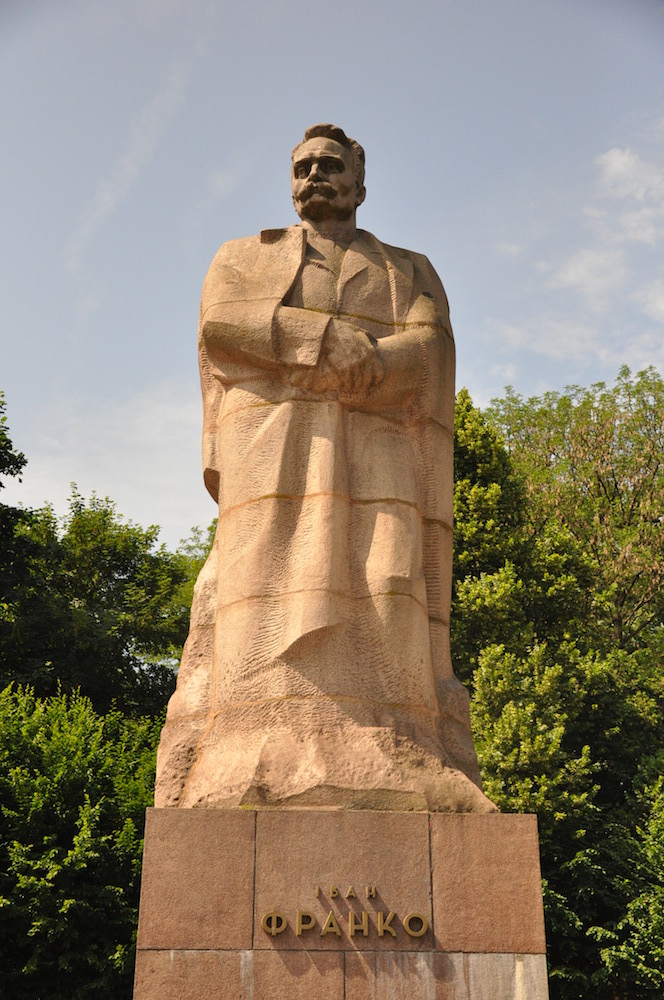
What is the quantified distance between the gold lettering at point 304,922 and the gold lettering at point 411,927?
0.53m

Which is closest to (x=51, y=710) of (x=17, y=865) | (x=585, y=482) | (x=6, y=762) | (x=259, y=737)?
(x=6, y=762)

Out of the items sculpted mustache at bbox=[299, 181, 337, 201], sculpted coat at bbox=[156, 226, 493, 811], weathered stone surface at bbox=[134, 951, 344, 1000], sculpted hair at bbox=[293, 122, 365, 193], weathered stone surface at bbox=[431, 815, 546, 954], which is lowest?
weathered stone surface at bbox=[134, 951, 344, 1000]

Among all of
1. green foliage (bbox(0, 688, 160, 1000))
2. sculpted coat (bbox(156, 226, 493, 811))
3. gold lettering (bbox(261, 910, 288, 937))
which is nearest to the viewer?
gold lettering (bbox(261, 910, 288, 937))

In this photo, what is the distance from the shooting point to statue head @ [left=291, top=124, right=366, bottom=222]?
895 centimetres

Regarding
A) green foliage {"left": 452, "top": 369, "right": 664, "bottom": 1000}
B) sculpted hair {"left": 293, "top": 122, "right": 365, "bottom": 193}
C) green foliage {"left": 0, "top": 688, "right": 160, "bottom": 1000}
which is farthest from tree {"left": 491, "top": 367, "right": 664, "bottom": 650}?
sculpted hair {"left": 293, "top": 122, "right": 365, "bottom": 193}

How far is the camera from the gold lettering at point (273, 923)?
6.33 metres

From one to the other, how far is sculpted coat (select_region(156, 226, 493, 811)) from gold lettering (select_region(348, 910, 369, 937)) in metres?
0.65

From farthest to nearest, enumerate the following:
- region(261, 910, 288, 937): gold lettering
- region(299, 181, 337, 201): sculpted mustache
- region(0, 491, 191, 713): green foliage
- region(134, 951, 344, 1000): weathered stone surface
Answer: region(0, 491, 191, 713): green foliage, region(299, 181, 337, 201): sculpted mustache, region(261, 910, 288, 937): gold lettering, region(134, 951, 344, 1000): weathered stone surface

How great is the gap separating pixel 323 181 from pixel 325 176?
60mm

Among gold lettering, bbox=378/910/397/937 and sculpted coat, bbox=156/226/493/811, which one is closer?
gold lettering, bbox=378/910/397/937

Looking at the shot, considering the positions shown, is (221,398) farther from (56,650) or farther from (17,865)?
(56,650)

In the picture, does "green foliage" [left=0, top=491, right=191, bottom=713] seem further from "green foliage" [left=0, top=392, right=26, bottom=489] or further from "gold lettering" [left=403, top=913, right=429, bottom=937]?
"gold lettering" [left=403, top=913, right=429, bottom=937]

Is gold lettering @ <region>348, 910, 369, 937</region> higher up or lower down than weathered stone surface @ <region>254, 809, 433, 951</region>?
lower down

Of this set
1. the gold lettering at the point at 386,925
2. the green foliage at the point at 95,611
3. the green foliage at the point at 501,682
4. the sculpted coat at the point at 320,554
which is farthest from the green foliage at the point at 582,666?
the gold lettering at the point at 386,925
